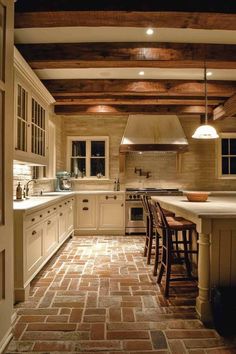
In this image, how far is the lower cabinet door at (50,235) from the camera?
350 cm

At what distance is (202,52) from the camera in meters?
3.34

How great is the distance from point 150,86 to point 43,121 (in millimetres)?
1891

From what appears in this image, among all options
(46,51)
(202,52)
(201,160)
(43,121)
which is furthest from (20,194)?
(201,160)

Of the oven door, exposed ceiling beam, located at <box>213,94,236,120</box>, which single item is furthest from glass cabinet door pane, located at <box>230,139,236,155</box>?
the oven door

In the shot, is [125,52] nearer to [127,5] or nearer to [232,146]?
[127,5]

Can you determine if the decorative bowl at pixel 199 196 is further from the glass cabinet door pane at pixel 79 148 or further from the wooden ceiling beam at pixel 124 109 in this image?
the glass cabinet door pane at pixel 79 148

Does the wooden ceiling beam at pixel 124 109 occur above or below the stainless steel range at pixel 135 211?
above

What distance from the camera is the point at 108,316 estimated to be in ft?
7.68

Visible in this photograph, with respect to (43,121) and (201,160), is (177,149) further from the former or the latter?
(43,121)

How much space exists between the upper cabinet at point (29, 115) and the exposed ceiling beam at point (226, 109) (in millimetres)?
3218

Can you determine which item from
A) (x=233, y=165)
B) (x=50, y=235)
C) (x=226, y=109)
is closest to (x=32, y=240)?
(x=50, y=235)

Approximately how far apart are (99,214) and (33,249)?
2.88 m

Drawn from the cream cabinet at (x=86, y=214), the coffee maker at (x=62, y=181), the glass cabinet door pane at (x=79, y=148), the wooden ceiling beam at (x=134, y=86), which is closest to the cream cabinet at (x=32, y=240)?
the cream cabinet at (x=86, y=214)

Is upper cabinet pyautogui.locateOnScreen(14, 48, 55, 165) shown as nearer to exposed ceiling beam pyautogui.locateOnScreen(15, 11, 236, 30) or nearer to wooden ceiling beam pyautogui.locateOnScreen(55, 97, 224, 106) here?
exposed ceiling beam pyautogui.locateOnScreen(15, 11, 236, 30)
